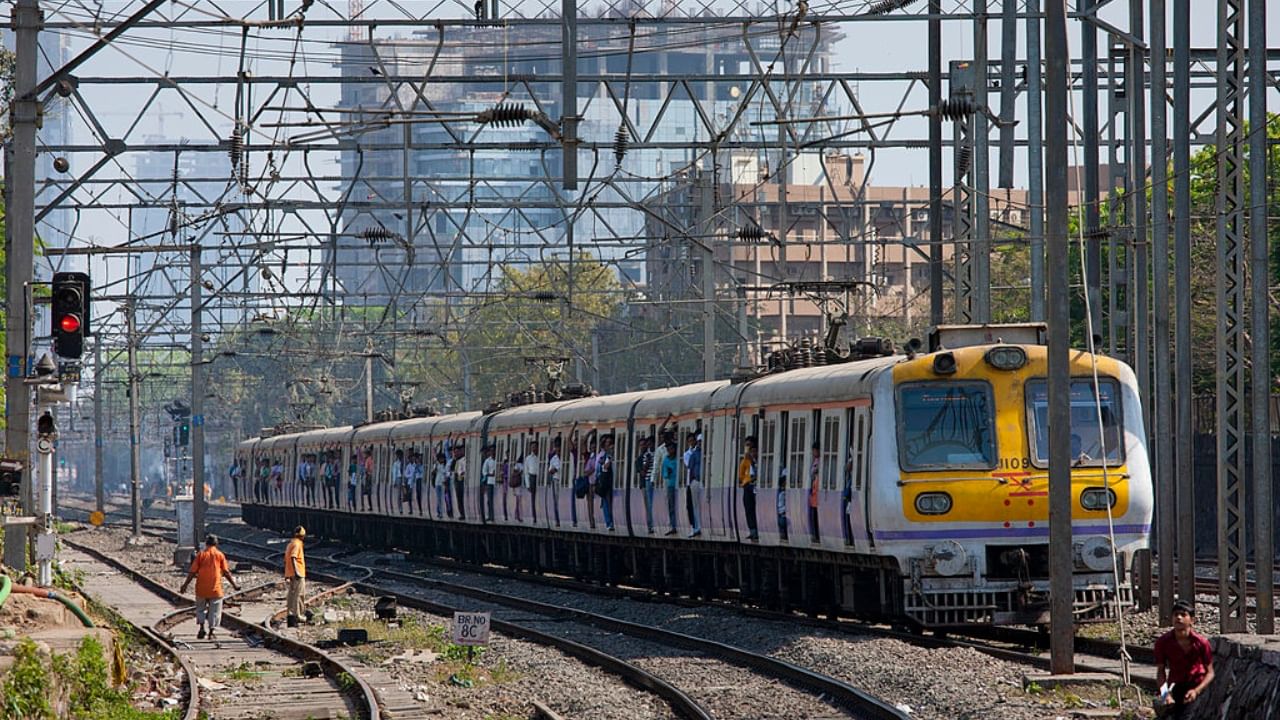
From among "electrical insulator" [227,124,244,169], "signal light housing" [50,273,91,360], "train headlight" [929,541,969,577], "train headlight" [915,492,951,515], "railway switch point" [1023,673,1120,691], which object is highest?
"electrical insulator" [227,124,244,169]

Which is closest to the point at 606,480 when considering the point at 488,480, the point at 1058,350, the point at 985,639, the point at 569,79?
the point at 488,480

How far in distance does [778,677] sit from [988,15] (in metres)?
9.87

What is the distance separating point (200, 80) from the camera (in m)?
26.6

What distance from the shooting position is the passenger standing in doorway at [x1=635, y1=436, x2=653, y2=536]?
27125 mm

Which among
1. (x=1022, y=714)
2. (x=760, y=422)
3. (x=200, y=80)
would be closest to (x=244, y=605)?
(x=200, y=80)

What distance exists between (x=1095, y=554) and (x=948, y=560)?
1261mm

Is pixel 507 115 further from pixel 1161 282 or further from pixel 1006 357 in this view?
pixel 1161 282

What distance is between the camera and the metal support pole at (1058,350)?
15078 mm

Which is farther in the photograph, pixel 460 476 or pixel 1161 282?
pixel 460 476

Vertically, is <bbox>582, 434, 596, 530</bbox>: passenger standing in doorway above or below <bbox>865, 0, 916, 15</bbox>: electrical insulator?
below

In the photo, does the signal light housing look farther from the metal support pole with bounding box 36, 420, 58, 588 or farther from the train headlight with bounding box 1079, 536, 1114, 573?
the train headlight with bounding box 1079, 536, 1114, 573

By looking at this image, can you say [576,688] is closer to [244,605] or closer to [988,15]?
[988,15]

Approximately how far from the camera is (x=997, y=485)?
18734 mm

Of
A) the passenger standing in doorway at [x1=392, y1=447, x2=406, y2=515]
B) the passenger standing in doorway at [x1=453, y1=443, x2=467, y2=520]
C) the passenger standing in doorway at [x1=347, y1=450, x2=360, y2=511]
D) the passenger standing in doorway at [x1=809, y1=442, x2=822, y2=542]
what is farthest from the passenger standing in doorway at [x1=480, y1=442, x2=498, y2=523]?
the passenger standing in doorway at [x1=809, y1=442, x2=822, y2=542]
